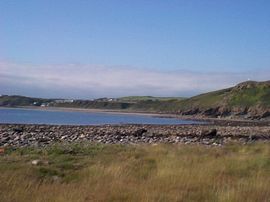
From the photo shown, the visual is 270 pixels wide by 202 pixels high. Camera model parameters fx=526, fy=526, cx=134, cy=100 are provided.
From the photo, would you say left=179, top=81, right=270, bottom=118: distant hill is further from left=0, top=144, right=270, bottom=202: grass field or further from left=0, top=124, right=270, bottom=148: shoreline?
left=0, top=144, right=270, bottom=202: grass field

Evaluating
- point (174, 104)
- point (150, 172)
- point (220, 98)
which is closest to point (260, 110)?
point (220, 98)

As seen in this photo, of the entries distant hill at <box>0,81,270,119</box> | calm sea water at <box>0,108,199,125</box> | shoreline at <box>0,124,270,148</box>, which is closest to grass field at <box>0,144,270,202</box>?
shoreline at <box>0,124,270,148</box>

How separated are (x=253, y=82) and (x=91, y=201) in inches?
5959

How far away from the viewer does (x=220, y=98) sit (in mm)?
151000

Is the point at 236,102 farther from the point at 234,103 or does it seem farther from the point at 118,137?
the point at 118,137

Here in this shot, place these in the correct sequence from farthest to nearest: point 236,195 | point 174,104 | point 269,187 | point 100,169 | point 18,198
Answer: point 174,104 < point 100,169 < point 269,187 < point 236,195 < point 18,198

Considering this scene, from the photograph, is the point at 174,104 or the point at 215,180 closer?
the point at 215,180

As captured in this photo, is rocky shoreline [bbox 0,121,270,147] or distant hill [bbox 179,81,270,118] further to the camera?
distant hill [bbox 179,81,270,118]

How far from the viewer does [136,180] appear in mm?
11320

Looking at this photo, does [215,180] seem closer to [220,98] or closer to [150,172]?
[150,172]

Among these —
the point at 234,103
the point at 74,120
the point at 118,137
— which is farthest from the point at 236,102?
the point at 118,137

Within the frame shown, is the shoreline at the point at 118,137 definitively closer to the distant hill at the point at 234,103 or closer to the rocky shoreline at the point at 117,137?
the rocky shoreline at the point at 117,137

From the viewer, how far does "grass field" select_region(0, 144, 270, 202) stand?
9.24 metres

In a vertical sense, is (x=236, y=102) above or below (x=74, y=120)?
above
